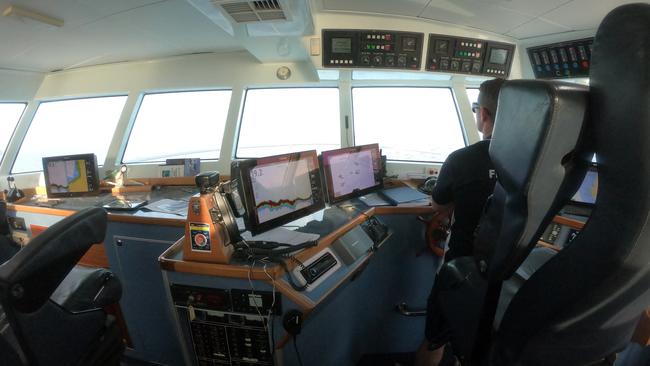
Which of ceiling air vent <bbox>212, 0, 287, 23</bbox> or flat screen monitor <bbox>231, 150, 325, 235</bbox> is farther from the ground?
ceiling air vent <bbox>212, 0, 287, 23</bbox>

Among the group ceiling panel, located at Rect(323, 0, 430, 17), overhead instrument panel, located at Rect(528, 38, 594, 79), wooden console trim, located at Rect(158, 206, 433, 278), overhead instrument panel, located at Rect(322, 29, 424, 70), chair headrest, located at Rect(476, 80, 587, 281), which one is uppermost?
ceiling panel, located at Rect(323, 0, 430, 17)

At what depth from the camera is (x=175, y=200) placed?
212 centimetres

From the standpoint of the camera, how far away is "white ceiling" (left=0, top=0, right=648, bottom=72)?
1720 millimetres

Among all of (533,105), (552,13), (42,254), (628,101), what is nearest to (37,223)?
(42,254)

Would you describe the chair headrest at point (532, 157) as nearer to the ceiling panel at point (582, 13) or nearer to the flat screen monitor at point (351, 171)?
the flat screen monitor at point (351, 171)

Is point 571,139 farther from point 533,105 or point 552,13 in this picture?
point 552,13

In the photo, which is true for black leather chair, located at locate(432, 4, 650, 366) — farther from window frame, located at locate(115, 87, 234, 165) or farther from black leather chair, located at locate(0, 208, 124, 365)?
window frame, located at locate(115, 87, 234, 165)

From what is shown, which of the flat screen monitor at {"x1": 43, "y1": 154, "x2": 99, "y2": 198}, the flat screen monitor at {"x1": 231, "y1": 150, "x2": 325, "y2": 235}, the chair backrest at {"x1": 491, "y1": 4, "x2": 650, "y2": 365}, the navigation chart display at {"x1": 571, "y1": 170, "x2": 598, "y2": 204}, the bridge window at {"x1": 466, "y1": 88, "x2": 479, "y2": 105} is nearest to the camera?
the chair backrest at {"x1": 491, "y1": 4, "x2": 650, "y2": 365}

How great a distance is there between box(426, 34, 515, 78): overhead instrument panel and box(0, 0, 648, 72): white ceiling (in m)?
0.12

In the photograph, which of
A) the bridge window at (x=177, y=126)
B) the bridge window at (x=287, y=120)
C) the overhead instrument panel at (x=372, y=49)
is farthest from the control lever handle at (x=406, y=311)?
the bridge window at (x=177, y=126)

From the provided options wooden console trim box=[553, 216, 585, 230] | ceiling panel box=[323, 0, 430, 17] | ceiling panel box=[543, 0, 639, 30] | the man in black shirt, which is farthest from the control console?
ceiling panel box=[543, 0, 639, 30]

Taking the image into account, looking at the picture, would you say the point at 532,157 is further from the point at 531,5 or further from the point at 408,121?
the point at 408,121

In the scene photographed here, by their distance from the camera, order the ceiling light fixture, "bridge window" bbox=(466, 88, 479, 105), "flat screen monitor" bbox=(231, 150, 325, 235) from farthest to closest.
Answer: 1. "bridge window" bbox=(466, 88, 479, 105)
2. the ceiling light fixture
3. "flat screen monitor" bbox=(231, 150, 325, 235)

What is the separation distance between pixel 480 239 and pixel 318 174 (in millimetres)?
991
